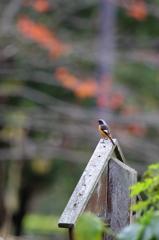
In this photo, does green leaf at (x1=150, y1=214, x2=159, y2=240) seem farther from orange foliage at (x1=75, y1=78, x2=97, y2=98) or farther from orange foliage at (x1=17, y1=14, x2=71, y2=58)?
orange foliage at (x1=75, y1=78, x2=97, y2=98)

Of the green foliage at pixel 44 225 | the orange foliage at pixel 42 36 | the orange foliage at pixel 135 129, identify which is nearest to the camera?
the orange foliage at pixel 42 36

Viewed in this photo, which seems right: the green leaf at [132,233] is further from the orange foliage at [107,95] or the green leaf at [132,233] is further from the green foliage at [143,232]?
the orange foliage at [107,95]

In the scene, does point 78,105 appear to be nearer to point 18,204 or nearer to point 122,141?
point 122,141

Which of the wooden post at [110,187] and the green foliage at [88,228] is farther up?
the green foliage at [88,228]

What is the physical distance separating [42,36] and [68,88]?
5.72 ft

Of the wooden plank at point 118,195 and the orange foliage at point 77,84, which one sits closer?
the wooden plank at point 118,195

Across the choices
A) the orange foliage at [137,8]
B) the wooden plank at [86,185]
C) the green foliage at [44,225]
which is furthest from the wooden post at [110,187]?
the green foliage at [44,225]

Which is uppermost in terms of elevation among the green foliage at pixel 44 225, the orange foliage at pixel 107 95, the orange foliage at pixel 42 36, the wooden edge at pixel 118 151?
the wooden edge at pixel 118 151

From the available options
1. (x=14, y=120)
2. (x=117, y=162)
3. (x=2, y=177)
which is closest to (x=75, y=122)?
(x=14, y=120)

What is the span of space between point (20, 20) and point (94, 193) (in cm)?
985

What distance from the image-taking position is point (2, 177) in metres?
14.2

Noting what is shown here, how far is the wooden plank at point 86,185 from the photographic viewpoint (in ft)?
6.07

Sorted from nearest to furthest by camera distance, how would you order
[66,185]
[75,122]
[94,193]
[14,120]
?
[94,193] < [14,120] < [75,122] < [66,185]

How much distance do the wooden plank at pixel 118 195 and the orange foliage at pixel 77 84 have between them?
9.44 metres
